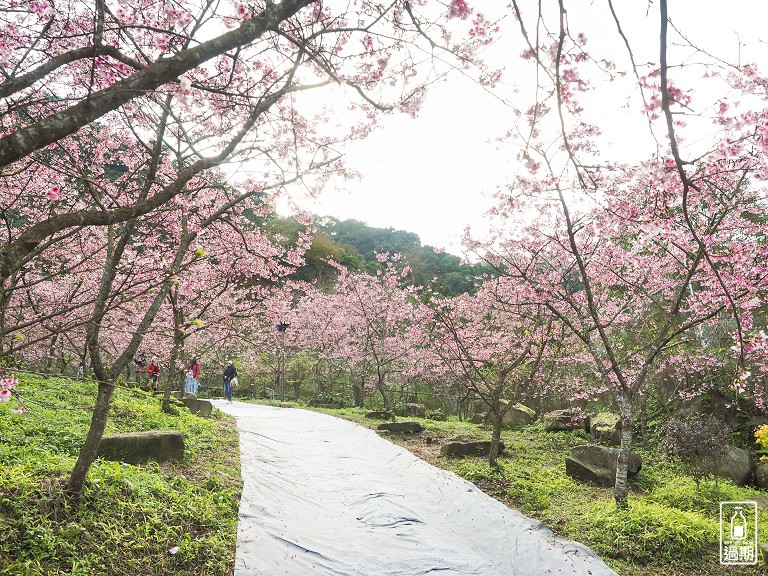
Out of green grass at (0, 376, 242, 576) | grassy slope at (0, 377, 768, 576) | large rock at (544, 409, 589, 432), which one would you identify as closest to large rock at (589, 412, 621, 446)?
large rock at (544, 409, 589, 432)

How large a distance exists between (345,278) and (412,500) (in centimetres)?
1092

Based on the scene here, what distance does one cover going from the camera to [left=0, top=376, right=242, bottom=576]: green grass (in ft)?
10.1

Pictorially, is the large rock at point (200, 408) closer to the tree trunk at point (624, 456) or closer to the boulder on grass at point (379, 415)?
the boulder on grass at point (379, 415)

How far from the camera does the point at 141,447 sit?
213 inches

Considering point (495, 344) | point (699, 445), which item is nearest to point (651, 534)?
point (699, 445)

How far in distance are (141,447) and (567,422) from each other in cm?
983

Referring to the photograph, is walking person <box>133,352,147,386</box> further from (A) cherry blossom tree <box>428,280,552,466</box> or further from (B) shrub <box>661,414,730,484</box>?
(B) shrub <box>661,414,730,484</box>

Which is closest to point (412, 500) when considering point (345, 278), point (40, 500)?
point (40, 500)

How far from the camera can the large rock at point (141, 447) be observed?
5043mm

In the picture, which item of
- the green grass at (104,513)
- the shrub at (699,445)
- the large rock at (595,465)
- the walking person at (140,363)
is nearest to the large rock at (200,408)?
the walking person at (140,363)

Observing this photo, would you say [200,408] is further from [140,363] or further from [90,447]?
[90,447]

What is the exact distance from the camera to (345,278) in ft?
52.2

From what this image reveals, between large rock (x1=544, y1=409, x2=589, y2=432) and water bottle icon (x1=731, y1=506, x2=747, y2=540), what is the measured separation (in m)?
5.37

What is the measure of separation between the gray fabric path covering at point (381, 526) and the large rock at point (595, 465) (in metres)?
2.21
